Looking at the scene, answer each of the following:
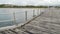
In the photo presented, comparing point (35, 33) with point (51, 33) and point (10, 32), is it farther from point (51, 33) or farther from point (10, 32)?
point (10, 32)

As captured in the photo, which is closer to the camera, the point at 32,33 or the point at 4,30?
the point at 32,33

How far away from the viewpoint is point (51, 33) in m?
5.44

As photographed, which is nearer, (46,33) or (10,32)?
(46,33)

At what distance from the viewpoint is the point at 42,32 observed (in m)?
5.70

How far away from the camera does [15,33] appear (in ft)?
18.5

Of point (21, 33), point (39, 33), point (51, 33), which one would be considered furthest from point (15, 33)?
point (51, 33)

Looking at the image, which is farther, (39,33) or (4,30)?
(4,30)

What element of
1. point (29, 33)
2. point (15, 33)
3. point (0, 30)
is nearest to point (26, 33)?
point (29, 33)

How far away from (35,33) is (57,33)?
3.33 ft

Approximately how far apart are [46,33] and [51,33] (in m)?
0.23

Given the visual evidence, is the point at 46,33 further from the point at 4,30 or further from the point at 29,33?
the point at 4,30

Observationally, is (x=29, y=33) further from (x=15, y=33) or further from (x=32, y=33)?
(x=15, y=33)

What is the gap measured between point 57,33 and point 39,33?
2.71 feet

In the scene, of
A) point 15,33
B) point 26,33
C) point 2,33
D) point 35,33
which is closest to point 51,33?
point 35,33
